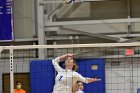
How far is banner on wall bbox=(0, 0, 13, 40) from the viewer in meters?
9.04

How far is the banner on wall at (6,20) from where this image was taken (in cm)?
904

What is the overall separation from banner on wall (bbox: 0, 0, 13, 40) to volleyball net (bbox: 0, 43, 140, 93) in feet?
1.28

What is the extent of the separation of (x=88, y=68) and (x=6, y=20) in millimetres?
2189

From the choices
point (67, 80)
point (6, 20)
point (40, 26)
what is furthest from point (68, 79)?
point (6, 20)

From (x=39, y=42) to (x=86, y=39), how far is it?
1.11m

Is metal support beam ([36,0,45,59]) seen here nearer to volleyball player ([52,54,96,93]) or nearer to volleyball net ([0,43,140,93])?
volleyball net ([0,43,140,93])

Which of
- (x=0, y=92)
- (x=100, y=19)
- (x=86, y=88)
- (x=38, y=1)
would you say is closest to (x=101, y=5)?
(x=100, y=19)

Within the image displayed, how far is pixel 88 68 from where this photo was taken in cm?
857

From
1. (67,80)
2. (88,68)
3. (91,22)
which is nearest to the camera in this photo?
(67,80)

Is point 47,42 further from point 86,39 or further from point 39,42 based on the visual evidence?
point 86,39

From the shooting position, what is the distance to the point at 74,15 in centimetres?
944

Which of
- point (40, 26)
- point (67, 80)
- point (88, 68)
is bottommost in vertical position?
point (88, 68)

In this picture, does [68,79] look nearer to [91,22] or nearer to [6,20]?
[91,22]

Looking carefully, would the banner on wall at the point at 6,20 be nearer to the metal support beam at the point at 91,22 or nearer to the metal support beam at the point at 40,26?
the metal support beam at the point at 40,26
